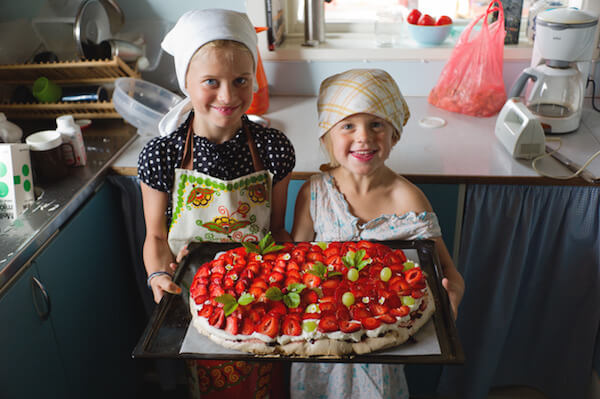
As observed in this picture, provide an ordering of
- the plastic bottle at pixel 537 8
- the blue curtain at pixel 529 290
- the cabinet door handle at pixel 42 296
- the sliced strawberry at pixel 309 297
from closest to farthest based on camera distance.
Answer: the sliced strawberry at pixel 309 297 < the cabinet door handle at pixel 42 296 < the blue curtain at pixel 529 290 < the plastic bottle at pixel 537 8

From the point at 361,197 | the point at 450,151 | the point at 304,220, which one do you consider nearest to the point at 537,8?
the point at 450,151

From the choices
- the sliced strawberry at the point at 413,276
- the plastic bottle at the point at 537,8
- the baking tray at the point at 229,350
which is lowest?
the baking tray at the point at 229,350

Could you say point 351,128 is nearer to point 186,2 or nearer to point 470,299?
point 470,299

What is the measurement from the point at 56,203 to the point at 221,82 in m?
0.59

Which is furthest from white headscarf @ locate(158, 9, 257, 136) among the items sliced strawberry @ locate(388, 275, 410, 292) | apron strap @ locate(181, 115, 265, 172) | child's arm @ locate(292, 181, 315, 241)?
sliced strawberry @ locate(388, 275, 410, 292)

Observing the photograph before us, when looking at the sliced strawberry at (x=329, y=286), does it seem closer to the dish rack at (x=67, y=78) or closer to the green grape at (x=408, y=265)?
the green grape at (x=408, y=265)

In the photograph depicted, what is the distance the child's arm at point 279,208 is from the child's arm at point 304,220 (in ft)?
0.15

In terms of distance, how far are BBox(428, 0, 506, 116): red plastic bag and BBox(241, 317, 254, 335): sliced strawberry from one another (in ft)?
3.98

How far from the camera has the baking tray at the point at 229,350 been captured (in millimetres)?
925

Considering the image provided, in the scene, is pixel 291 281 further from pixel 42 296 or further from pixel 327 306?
pixel 42 296

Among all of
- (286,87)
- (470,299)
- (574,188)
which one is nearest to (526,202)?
(574,188)

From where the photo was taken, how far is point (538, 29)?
5.40ft

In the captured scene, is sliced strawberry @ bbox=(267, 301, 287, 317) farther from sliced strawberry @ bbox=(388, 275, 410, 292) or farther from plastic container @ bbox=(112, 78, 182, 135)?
plastic container @ bbox=(112, 78, 182, 135)

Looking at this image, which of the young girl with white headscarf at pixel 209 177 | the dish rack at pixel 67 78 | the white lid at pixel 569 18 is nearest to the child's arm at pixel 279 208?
the young girl with white headscarf at pixel 209 177
